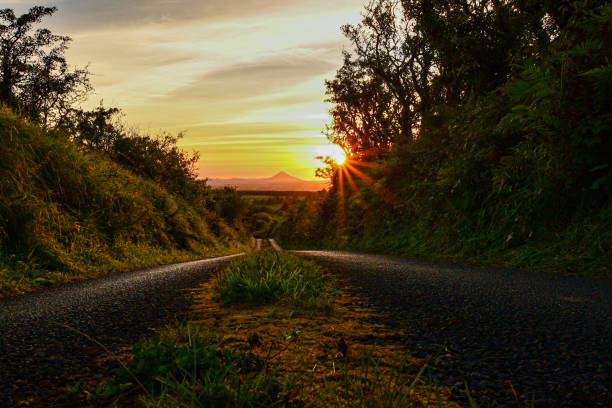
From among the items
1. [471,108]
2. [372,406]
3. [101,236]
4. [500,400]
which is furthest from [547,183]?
[101,236]

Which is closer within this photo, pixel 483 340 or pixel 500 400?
pixel 500 400

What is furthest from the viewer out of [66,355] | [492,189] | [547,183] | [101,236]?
[492,189]

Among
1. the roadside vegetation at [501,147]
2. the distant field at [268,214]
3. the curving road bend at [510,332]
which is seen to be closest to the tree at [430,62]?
the roadside vegetation at [501,147]

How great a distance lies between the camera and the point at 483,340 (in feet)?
10.8

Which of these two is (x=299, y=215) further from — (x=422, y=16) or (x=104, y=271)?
(x=104, y=271)

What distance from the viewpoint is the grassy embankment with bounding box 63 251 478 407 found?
1.96 m

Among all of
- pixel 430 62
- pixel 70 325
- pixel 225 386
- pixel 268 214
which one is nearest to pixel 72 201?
pixel 70 325

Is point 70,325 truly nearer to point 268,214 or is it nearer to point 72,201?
point 72,201

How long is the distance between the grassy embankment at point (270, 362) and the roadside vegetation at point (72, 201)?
4432 mm

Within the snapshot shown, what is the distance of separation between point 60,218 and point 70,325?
6368mm

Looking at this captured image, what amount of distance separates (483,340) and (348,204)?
89.0ft

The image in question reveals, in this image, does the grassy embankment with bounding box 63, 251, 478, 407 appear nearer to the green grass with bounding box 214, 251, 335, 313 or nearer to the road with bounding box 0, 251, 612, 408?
the green grass with bounding box 214, 251, 335, 313

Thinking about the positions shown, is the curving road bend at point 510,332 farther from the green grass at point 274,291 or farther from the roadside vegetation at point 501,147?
the roadside vegetation at point 501,147

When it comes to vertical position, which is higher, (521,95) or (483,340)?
(521,95)
